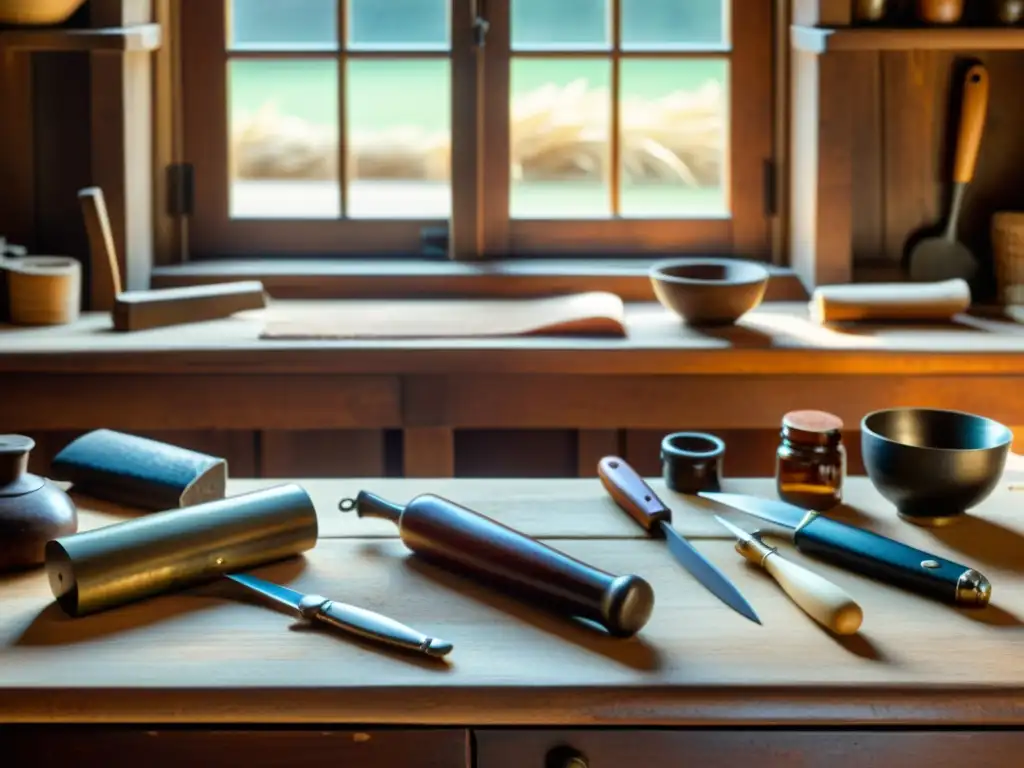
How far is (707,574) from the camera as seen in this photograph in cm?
128

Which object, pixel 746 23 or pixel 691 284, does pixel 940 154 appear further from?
pixel 691 284

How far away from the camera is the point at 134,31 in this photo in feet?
8.44

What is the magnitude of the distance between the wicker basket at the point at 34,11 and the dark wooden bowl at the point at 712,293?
122 centimetres

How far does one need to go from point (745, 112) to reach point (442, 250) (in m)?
0.70

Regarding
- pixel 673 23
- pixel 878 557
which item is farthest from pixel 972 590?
pixel 673 23

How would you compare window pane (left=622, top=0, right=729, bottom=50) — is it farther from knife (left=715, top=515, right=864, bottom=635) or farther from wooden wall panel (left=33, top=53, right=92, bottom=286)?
knife (left=715, top=515, right=864, bottom=635)

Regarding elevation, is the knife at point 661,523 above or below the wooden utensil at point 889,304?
below

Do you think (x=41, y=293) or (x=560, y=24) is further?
(x=560, y=24)

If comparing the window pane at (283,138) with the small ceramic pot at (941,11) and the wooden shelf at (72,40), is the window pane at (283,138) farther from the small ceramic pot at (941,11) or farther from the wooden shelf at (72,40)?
the small ceramic pot at (941,11)

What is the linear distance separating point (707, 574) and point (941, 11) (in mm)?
1684

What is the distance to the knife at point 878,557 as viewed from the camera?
1225 millimetres

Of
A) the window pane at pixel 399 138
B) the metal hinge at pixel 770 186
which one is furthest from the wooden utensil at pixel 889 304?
the window pane at pixel 399 138

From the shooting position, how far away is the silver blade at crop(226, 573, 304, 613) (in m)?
1.23

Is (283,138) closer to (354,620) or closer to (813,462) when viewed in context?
(813,462)
